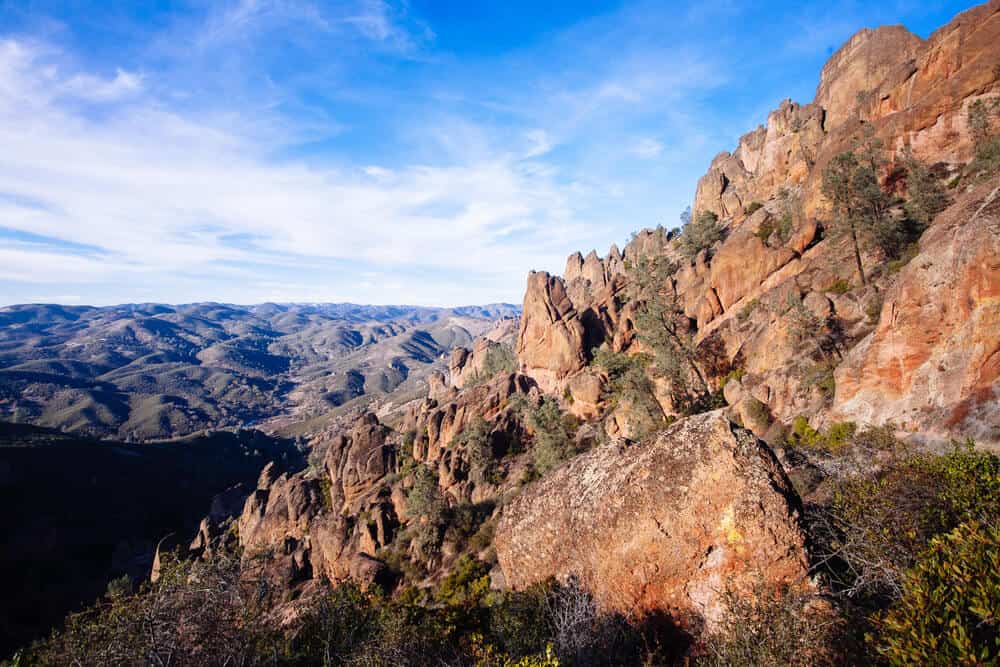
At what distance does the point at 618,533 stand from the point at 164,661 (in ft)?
52.2

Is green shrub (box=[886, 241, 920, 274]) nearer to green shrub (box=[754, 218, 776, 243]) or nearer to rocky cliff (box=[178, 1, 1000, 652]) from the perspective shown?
rocky cliff (box=[178, 1, 1000, 652])

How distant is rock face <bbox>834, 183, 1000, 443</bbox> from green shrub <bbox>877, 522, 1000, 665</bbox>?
53.4 ft

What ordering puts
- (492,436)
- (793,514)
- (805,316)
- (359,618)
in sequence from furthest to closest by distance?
1. (492,436)
2. (805,316)
3. (359,618)
4. (793,514)

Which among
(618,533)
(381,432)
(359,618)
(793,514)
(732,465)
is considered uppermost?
(732,465)

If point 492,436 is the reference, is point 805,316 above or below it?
above

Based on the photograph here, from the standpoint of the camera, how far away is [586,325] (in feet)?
286

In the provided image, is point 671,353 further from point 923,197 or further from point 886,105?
point 886,105

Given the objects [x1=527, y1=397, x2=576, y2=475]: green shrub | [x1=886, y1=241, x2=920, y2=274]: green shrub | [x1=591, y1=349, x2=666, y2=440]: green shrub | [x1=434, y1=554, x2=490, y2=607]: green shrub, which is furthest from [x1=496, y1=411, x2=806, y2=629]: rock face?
[x1=886, y1=241, x2=920, y2=274]: green shrub

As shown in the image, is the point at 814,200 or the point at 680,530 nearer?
→ the point at 680,530

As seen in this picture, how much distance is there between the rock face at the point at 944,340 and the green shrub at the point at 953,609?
53.4 ft

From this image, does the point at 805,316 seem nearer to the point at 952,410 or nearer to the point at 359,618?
the point at 952,410

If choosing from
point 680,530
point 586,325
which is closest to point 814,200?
point 586,325

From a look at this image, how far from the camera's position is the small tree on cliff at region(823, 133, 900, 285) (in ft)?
135

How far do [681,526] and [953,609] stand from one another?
6392 mm
